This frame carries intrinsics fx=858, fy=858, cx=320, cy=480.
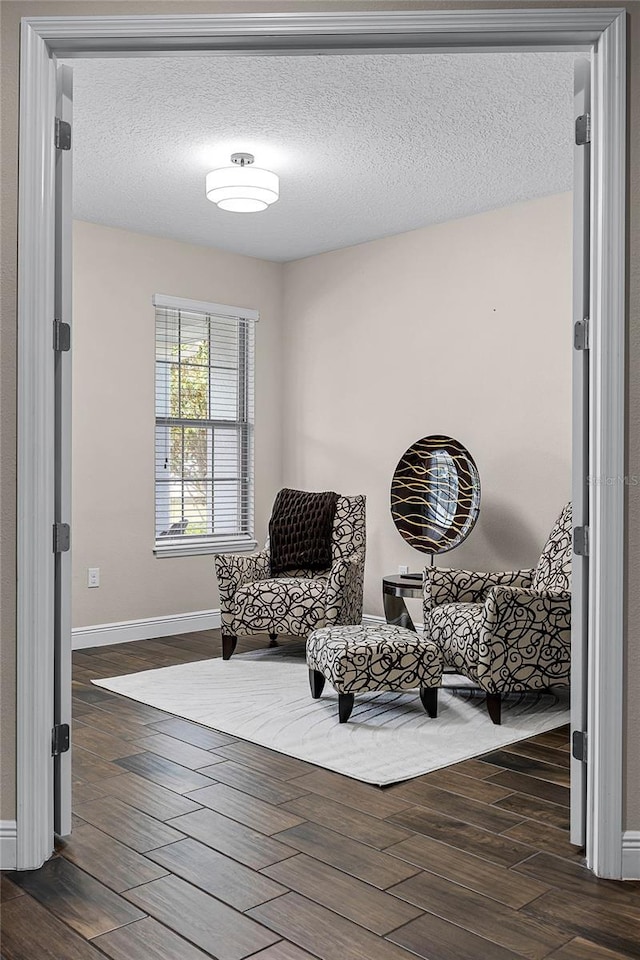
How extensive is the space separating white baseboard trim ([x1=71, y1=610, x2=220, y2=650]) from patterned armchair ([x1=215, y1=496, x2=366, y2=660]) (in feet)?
2.97

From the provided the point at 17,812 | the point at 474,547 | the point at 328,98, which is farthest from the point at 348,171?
the point at 17,812

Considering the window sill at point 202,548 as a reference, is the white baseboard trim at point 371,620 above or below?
below

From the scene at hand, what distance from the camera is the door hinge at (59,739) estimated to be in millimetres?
2408

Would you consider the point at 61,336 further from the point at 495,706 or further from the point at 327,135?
the point at 495,706

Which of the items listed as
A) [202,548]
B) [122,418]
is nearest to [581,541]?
[122,418]

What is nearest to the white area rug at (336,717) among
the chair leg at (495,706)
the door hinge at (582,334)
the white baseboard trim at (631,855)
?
the chair leg at (495,706)

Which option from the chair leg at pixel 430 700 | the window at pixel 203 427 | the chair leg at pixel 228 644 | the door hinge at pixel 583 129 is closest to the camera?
the door hinge at pixel 583 129

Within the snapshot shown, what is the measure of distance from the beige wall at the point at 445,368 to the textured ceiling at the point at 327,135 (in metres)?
0.26

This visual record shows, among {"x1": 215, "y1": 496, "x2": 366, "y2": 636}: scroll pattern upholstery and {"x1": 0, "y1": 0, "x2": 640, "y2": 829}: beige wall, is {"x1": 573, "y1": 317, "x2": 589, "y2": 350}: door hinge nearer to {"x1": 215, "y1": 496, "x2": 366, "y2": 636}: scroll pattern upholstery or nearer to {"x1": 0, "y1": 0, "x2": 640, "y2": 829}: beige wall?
{"x1": 0, "y1": 0, "x2": 640, "y2": 829}: beige wall

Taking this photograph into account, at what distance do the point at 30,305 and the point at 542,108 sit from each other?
2.43m

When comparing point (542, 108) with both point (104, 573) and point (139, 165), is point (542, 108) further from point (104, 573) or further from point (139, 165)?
point (104, 573)

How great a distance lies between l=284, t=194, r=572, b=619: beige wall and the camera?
16.1ft

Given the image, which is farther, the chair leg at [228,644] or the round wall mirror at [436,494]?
the chair leg at [228,644]

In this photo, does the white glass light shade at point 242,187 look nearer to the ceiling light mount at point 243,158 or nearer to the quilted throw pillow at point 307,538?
the ceiling light mount at point 243,158
